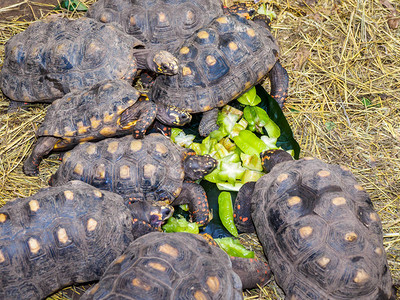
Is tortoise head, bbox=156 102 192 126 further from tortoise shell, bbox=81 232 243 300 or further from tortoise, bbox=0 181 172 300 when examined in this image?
tortoise shell, bbox=81 232 243 300

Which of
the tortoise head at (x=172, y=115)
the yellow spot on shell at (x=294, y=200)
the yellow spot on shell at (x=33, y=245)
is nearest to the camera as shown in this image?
the yellow spot on shell at (x=33, y=245)

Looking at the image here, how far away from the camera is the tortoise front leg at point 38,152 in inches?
164

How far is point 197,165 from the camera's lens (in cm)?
402

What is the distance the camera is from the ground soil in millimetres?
5531

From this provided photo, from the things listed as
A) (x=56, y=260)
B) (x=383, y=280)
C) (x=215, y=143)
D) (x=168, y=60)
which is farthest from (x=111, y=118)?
(x=383, y=280)

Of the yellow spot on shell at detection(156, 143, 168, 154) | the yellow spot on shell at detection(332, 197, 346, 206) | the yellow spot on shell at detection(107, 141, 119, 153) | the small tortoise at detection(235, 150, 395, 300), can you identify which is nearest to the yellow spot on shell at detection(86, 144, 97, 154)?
the yellow spot on shell at detection(107, 141, 119, 153)

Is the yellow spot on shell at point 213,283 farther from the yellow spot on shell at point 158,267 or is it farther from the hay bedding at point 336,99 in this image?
the hay bedding at point 336,99

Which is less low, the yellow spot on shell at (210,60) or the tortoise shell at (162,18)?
the tortoise shell at (162,18)

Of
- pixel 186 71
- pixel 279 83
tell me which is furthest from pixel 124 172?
pixel 279 83

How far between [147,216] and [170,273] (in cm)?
80

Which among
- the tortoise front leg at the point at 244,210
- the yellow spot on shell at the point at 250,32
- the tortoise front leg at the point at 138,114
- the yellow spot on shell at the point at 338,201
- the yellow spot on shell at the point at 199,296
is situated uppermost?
the yellow spot on shell at the point at 250,32

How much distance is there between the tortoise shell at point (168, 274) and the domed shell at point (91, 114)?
1.34 m

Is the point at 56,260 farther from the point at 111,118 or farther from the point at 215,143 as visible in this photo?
the point at 215,143

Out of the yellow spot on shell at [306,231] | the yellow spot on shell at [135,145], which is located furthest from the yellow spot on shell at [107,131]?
the yellow spot on shell at [306,231]
